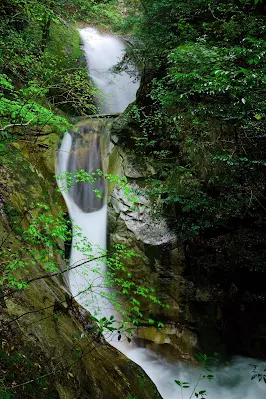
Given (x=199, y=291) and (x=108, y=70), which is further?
(x=108, y=70)

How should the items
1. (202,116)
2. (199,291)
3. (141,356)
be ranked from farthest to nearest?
1. (199,291)
2. (141,356)
3. (202,116)

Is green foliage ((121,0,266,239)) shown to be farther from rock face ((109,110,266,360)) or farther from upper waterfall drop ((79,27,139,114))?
upper waterfall drop ((79,27,139,114))

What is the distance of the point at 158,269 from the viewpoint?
724 centimetres

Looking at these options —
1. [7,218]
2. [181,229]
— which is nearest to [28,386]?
[7,218]

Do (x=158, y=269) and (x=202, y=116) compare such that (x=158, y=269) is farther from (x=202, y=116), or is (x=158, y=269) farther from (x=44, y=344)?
(x=44, y=344)

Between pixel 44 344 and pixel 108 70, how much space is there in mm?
10985

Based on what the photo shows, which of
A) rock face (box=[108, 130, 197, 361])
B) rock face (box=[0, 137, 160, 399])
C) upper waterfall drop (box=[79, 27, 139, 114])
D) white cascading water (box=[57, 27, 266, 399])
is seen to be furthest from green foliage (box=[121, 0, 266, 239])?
upper waterfall drop (box=[79, 27, 139, 114])

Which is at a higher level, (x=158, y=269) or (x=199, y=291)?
(x=158, y=269)

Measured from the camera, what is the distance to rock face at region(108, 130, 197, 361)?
697 cm

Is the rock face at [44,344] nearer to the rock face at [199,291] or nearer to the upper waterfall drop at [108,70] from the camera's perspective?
the rock face at [199,291]

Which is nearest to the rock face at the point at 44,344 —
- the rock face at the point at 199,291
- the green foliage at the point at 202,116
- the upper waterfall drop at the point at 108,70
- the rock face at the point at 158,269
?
the rock face at the point at 158,269

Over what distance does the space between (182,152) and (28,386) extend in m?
6.07

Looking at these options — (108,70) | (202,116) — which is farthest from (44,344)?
(108,70)

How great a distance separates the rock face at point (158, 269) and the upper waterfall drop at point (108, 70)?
5.41 metres
